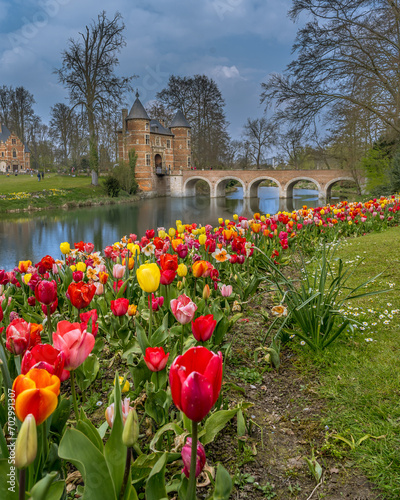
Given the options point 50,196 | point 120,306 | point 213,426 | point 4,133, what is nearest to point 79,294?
point 120,306

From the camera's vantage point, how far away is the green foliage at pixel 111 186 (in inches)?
1113

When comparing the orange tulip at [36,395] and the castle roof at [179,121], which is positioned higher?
the castle roof at [179,121]

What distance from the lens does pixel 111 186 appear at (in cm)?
2847

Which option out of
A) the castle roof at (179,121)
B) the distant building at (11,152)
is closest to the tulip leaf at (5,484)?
the castle roof at (179,121)

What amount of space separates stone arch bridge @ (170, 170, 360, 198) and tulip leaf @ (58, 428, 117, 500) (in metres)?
28.8

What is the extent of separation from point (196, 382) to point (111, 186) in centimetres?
2880

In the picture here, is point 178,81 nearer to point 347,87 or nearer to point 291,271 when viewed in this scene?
point 347,87

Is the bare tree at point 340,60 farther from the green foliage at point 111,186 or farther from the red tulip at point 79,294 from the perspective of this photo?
the green foliage at point 111,186

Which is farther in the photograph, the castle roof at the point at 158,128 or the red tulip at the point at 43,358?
the castle roof at the point at 158,128

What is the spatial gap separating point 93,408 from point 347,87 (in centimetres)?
1266

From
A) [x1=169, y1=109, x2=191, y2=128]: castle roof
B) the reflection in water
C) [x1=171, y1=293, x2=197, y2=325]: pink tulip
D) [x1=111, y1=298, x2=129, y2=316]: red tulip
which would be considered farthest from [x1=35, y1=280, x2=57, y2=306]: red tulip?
[x1=169, y1=109, x2=191, y2=128]: castle roof

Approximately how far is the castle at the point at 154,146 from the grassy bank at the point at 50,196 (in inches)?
281

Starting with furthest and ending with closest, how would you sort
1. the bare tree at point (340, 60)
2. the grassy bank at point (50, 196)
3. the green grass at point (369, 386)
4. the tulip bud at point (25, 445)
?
the grassy bank at point (50, 196), the bare tree at point (340, 60), the green grass at point (369, 386), the tulip bud at point (25, 445)

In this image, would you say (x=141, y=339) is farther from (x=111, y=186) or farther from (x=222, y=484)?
(x=111, y=186)
